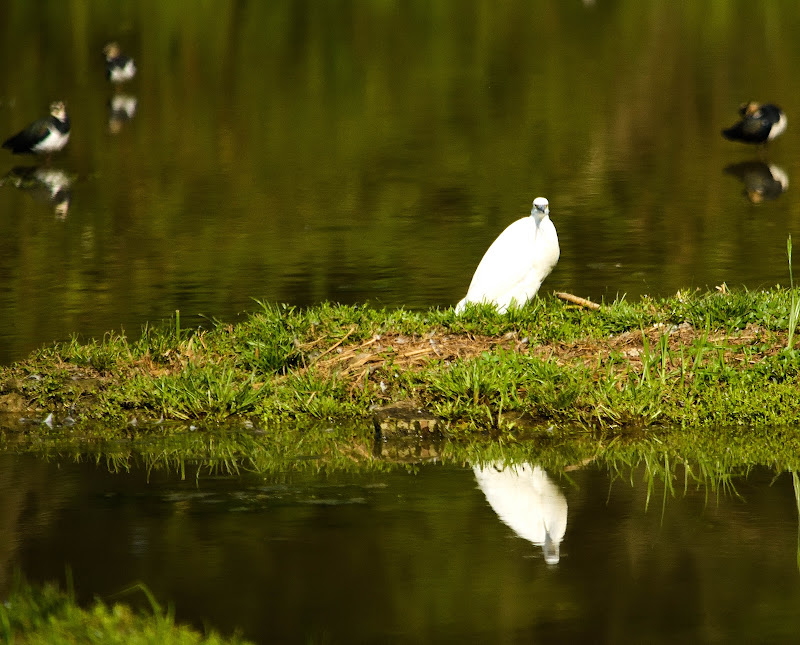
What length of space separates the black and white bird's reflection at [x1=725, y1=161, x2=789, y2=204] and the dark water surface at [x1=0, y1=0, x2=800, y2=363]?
0.31 feet

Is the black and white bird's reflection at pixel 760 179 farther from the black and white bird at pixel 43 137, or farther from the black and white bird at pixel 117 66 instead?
the black and white bird at pixel 117 66

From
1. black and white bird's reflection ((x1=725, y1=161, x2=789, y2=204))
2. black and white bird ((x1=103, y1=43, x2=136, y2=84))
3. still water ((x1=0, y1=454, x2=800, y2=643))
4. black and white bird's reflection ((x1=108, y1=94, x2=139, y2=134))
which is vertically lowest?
still water ((x1=0, y1=454, x2=800, y2=643))

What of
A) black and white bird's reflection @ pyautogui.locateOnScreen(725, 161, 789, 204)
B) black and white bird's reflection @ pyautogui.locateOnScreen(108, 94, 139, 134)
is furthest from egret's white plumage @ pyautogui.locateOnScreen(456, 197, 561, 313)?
black and white bird's reflection @ pyautogui.locateOnScreen(108, 94, 139, 134)

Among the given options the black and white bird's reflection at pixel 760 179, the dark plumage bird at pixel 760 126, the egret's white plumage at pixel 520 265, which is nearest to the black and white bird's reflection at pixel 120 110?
the dark plumage bird at pixel 760 126

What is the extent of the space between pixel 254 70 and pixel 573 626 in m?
24.2

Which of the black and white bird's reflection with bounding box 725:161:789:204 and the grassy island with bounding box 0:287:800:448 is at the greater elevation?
the black and white bird's reflection with bounding box 725:161:789:204

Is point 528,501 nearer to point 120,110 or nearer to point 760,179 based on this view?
point 760,179

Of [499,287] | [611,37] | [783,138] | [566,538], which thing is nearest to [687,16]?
[611,37]

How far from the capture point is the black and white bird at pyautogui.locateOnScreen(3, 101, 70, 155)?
61.4 ft

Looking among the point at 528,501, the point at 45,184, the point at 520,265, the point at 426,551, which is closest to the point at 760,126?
the point at 45,184

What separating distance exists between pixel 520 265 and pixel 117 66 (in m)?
18.2

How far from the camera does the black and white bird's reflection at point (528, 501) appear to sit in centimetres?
577

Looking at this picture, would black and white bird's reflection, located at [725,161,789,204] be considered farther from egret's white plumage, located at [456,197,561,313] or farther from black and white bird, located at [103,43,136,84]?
black and white bird, located at [103,43,136,84]

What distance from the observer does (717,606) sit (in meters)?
5.02
